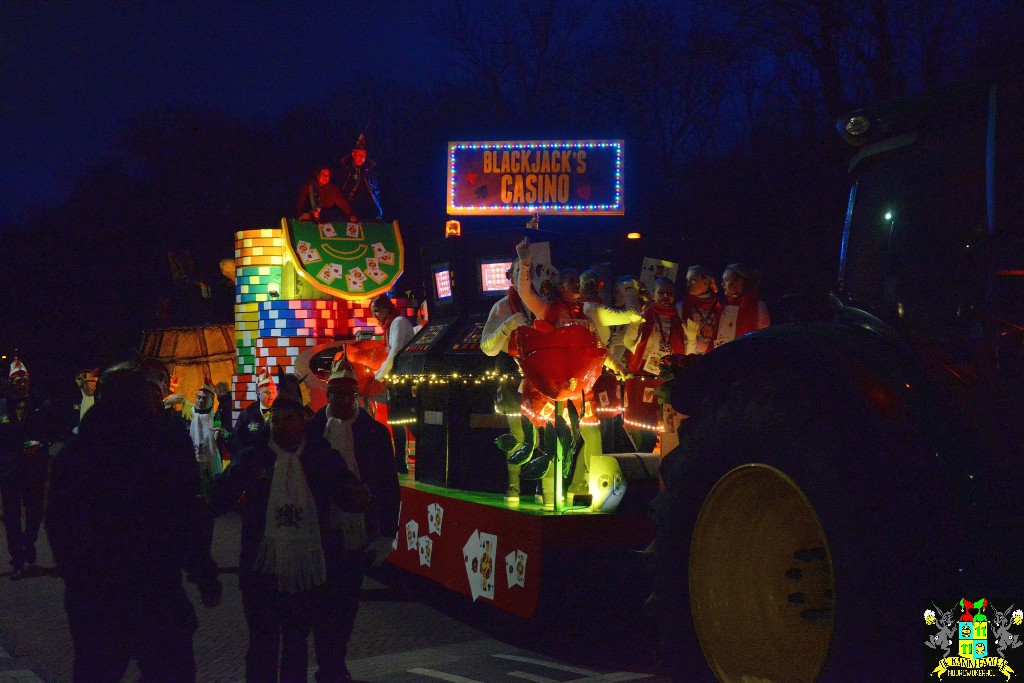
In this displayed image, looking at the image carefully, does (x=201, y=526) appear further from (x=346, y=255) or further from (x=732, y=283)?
(x=346, y=255)

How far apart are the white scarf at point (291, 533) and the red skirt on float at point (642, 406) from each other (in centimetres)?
370

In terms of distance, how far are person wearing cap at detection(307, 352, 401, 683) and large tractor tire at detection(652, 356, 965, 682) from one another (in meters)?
2.02

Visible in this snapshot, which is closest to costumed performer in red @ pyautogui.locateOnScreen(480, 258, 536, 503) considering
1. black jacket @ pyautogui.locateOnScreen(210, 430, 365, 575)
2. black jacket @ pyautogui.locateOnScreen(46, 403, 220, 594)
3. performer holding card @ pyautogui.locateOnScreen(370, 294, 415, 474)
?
performer holding card @ pyautogui.locateOnScreen(370, 294, 415, 474)

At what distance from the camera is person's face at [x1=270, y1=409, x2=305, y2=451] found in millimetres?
5484

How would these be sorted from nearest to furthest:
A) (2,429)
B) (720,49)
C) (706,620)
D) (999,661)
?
(999,661) → (706,620) → (2,429) → (720,49)

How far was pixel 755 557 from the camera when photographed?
157 inches

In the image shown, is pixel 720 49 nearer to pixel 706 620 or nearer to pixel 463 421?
pixel 463 421

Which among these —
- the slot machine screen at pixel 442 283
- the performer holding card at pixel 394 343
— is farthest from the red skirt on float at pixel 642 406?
the performer holding card at pixel 394 343

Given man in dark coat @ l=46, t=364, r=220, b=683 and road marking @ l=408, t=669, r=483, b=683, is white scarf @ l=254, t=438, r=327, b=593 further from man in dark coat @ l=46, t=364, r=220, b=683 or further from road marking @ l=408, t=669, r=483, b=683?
road marking @ l=408, t=669, r=483, b=683

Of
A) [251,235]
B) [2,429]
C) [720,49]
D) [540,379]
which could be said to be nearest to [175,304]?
[251,235]

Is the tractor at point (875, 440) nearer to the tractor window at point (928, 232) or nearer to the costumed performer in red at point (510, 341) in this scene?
the tractor window at point (928, 232)

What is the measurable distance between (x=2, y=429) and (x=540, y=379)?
20.2 feet

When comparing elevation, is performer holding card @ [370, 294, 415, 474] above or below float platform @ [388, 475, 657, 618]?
above

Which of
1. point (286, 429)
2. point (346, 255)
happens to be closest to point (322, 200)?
point (346, 255)
